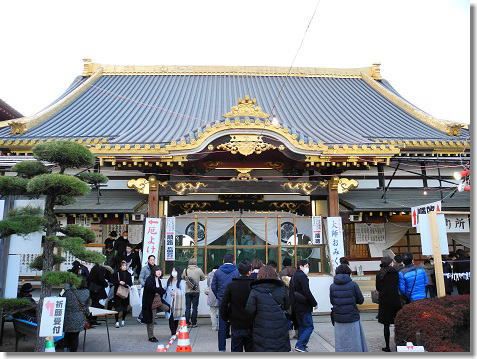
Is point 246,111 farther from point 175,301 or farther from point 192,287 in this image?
point 175,301

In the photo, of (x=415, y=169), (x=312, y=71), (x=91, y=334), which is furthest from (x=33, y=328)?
(x=312, y=71)

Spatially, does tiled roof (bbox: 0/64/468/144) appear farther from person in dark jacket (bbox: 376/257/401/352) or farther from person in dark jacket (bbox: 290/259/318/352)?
person in dark jacket (bbox: 290/259/318/352)

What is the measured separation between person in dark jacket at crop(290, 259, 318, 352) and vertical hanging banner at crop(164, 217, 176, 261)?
4.69 m

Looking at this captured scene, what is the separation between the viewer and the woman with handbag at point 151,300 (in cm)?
765

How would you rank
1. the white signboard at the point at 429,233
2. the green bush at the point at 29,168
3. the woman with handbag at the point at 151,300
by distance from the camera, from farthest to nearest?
1. the woman with handbag at the point at 151,300
2. the white signboard at the point at 429,233
3. the green bush at the point at 29,168

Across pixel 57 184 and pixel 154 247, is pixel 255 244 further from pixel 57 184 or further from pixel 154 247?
pixel 57 184

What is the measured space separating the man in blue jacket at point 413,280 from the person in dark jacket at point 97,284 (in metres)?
6.34

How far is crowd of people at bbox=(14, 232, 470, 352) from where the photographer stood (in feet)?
16.6

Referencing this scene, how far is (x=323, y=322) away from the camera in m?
9.56

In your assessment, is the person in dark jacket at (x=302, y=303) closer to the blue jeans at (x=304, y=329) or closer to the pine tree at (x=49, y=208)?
the blue jeans at (x=304, y=329)

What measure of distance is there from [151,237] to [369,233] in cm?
632

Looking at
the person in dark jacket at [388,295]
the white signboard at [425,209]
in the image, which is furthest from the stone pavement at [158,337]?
the white signboard at [425,209]

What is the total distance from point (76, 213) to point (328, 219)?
21.7ft

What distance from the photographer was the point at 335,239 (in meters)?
10.9
